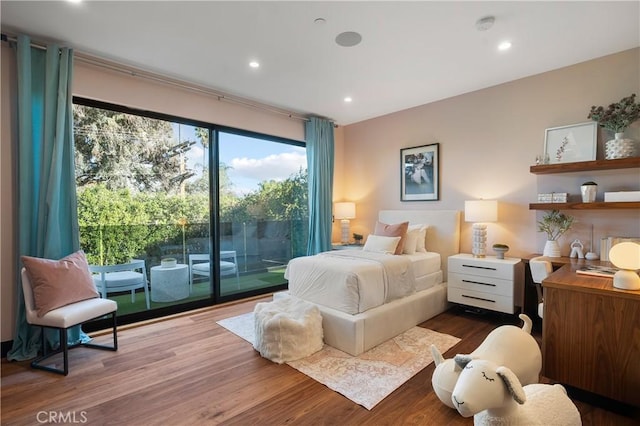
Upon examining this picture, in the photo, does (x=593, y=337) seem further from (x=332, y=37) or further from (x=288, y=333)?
(x=332, y=37)

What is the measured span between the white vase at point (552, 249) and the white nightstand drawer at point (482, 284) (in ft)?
1.71

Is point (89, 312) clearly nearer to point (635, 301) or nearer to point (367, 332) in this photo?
point (367, 332)

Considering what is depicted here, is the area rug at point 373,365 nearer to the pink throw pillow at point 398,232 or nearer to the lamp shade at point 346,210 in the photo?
the pink throw pillow at point 398,232

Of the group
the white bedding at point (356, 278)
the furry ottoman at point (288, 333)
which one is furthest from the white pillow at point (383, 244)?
the furry ottoman at point (288, 333)

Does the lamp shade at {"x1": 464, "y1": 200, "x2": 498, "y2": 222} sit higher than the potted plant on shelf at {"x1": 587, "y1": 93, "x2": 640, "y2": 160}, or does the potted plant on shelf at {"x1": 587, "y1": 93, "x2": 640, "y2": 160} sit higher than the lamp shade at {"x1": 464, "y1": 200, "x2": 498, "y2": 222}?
the potted plant on shelf at {"x1": 587, "y1": 93, "x2": 640, "y2": 160}

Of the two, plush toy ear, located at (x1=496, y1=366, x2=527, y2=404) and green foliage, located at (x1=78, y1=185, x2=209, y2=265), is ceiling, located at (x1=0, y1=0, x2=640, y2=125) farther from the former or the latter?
plush toy ear, located at (x1=496, y1=366, x2=527, y2=404)

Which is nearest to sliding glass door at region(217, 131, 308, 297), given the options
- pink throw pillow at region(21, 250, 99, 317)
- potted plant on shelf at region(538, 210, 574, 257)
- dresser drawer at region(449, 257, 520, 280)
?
pink throw pillow at region(21, 250, 99, 317)

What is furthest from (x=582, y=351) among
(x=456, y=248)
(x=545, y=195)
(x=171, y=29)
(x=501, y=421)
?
(x=171, y=29)

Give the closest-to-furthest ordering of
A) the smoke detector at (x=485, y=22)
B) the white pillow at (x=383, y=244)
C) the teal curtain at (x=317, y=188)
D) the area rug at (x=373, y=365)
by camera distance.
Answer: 1. the area rug at (x=373, y=365)
2. the smoke detector at (x=485, y=22)
3. the white pillow at (x=383, y=244)
4. the teal curtain at (x=317, y=188)

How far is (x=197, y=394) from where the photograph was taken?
2.14 m

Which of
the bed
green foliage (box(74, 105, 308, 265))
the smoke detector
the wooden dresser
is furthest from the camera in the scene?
green foliage (box(74, 105, 308, 265))

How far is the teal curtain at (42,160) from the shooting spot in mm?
2625

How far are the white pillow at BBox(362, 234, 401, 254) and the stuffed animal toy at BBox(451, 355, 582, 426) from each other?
221cm

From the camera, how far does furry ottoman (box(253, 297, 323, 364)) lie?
259 cm
